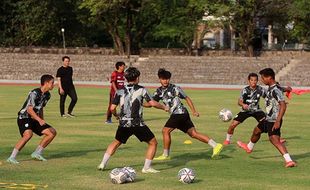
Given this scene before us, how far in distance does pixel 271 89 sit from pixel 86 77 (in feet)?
138

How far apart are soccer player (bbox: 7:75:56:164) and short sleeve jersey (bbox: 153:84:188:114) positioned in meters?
2.06

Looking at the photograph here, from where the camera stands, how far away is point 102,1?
198ft

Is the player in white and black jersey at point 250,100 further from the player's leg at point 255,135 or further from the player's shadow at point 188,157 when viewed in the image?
the player's leg at point 255,135

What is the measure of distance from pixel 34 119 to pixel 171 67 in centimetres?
4254

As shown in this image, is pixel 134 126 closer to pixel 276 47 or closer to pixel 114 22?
pixel 114 22

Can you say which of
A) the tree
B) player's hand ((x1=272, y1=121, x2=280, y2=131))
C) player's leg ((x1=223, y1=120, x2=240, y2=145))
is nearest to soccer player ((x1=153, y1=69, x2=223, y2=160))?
player's hand ((x1=272, y1=121, x2=280, y2=131))

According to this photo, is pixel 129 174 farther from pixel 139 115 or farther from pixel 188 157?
pixel 188 157

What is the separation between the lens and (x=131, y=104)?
1198 cm

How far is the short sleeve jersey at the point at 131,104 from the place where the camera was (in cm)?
1198

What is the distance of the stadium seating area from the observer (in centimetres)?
5250

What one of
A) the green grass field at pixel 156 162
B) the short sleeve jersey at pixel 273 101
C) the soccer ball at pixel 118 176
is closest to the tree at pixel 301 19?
the green grass field at pixel 156 162

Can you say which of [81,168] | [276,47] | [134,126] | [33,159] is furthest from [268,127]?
[276,47]

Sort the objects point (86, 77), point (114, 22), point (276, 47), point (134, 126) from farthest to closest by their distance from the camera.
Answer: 1. point (276, 47)
2. point (114, 22)
3. point (86, 77)
4. point (134, 126)

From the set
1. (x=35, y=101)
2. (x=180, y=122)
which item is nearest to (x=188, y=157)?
(x=180, y=122)
